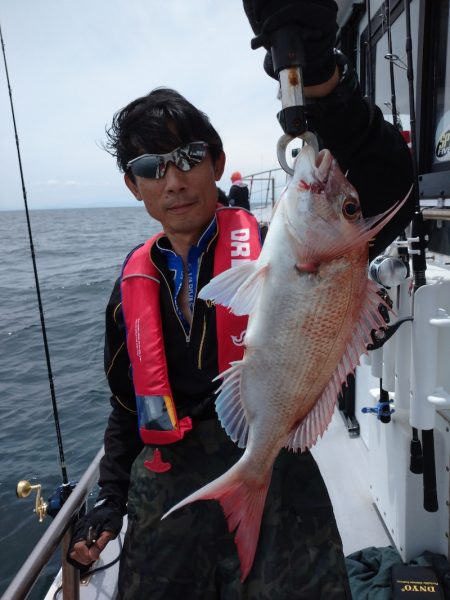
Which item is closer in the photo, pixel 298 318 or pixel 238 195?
pixel 298 318

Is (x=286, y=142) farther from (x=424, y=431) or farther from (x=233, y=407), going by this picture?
(x=424, y=431)

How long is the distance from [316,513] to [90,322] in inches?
441

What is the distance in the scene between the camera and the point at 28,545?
466 centimetres

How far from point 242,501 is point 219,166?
4.54ft

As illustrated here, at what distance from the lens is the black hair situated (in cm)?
183

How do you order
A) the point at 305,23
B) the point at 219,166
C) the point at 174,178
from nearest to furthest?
the point at 305,23 → the point at 174,178 → the point at 219,166

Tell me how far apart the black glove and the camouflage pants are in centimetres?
134

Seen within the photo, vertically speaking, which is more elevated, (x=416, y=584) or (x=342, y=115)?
(x=342, y=115)

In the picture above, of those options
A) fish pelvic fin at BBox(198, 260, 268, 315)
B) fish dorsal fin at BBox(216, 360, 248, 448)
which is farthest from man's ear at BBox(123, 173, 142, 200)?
fish dorsal fin at BBox(216, 360, 248, 448)

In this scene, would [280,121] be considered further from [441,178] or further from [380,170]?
[441,178]

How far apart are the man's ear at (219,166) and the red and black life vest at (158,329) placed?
0.16 m

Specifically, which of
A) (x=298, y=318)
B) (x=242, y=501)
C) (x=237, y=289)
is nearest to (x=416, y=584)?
(x=242, y=501)

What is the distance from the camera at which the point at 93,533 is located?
1884 mm

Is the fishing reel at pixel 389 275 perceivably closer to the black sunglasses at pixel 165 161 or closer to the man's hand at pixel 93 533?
the black sunglasses at pixel 165 161
